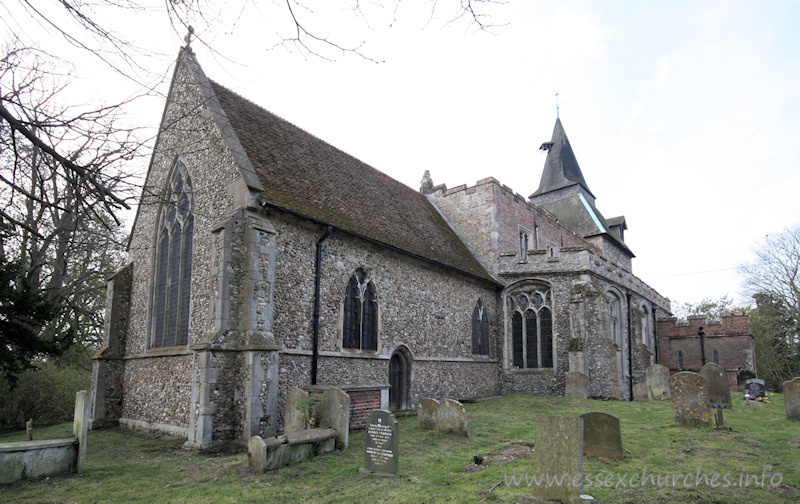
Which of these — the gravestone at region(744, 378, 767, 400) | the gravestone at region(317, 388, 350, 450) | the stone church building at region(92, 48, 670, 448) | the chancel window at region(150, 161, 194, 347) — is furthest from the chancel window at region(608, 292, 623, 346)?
the chancel window at region(150, 161, 194, 347)

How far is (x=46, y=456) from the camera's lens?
23.6 feet

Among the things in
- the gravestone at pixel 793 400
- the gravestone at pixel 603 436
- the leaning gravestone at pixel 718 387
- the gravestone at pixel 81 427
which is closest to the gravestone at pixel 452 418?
the gravestone at pixel 603 436

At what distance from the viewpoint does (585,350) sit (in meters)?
17.3

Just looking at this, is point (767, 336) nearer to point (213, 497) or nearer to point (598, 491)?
point (598, 491)

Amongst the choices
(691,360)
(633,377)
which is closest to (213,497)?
(633,377)

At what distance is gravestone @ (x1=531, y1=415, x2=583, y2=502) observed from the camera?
5.48 metres

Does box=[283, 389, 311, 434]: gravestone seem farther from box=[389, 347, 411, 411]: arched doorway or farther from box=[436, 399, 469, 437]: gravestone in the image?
box=[389, 347, 411, 411]: arched doorway

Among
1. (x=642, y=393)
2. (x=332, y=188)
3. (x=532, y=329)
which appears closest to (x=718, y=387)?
(x=642, y=393)

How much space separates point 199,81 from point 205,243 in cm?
459

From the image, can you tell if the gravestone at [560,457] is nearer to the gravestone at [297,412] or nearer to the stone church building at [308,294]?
the gravestone at [297,412]

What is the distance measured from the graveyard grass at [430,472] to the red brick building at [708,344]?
694 inches

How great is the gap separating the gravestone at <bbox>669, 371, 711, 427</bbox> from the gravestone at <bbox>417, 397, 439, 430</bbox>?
213 inches

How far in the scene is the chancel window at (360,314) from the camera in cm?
1264

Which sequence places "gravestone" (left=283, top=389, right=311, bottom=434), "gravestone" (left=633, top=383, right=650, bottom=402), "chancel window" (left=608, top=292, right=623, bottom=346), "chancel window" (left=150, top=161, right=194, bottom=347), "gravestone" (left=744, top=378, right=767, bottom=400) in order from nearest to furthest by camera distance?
"gravestone" (left=283, top=389, right=311, bottom=434)
"chancel window" (left=150, top=161, right=194, bottom=347)
"gravestone" (left=633, top=383, right=650, bottom=402)
"gravestone" (left=744, top=378, right=767, bottom=400)
"chancel window" (left=608, top=292, right=623, bottom=346)
